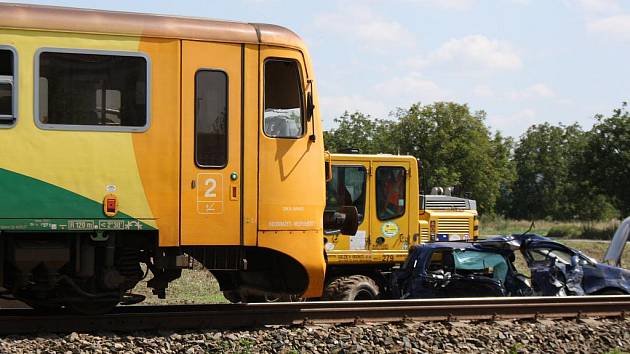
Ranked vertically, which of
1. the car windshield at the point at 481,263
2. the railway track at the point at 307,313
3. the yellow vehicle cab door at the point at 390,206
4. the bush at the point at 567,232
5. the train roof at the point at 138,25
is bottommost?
the bush at the point at 567,232

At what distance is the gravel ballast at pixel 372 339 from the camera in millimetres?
9492

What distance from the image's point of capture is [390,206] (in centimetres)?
1527

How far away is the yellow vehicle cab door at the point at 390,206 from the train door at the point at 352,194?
5.5 inches

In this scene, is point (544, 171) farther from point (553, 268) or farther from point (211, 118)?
point (211, 118)

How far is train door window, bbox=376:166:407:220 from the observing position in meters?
15.2

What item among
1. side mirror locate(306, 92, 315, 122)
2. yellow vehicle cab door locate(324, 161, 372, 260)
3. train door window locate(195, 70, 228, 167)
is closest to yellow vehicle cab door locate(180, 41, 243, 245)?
train door window locate(195, 70, 228, 167)

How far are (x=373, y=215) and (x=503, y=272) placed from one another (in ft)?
8.27

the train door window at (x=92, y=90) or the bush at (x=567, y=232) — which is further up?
the train door window at (x=92, y=90)

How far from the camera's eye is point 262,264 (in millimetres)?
10898

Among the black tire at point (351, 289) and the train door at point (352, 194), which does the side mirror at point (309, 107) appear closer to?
the train door at point (352, 194)

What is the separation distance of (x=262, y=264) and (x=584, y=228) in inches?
1903

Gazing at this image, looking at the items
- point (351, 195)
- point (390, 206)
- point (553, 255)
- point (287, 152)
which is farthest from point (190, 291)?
point (287, 152)

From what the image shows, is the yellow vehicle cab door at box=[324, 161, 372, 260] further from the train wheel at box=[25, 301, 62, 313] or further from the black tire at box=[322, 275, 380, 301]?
the train wheel at box=[25, 301, 62, 313]

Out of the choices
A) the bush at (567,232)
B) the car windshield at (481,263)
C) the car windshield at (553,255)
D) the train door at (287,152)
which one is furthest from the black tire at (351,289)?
the bush at (567,232)
